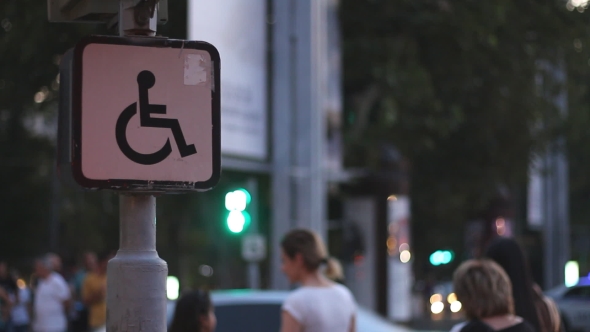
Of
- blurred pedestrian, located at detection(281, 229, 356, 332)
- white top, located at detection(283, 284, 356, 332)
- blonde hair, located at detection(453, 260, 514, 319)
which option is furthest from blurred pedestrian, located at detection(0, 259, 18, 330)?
blonde hair, located at detection(453, 260, 514, 319)

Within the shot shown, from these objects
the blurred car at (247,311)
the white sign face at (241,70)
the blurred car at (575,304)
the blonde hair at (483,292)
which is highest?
the white sign face at (241,70)

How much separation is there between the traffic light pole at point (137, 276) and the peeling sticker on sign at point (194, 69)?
0.40 metres

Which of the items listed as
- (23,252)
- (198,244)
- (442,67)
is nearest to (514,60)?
(442,67)

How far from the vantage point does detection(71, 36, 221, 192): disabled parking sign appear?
11.7 ft

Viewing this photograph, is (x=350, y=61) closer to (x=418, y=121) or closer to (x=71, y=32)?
(x=418, y=121)

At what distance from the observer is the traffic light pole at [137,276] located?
363 centimetres

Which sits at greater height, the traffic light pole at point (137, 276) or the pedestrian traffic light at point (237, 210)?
the pedestrian traffic light at point (237, 210)

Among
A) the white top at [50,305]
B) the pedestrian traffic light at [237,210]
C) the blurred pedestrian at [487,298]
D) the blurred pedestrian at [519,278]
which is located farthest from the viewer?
the pedestrian traffic light at [237,210]

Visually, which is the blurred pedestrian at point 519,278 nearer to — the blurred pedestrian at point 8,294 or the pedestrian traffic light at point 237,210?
the pedestrian traffic light at point 237,210

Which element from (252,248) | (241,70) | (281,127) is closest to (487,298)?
(241,70)

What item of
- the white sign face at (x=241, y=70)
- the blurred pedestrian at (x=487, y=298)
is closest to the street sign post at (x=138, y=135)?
the blurred pedestrian at (x=487, y=298)

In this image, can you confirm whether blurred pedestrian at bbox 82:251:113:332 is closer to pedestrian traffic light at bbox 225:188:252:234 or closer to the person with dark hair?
pedestrian traffic light at bbox 225:188:252:234

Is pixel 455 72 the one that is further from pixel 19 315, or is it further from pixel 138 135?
pixel 138 135

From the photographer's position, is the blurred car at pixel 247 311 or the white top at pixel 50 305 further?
the white top at pixel 50 305
